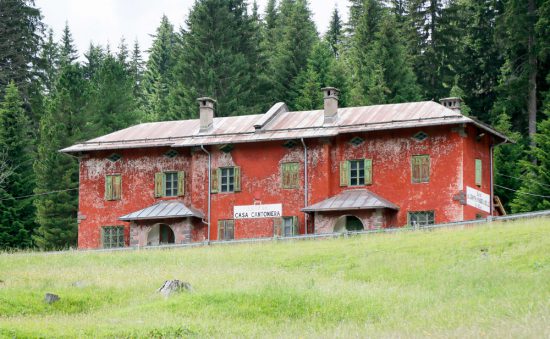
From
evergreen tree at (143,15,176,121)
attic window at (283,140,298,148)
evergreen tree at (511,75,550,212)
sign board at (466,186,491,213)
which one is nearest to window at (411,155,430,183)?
sign board at (466,186,491,213)

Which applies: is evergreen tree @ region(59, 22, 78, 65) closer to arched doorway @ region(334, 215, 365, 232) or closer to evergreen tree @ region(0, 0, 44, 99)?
evergreen tree @ region(0, 0, 44, 99)

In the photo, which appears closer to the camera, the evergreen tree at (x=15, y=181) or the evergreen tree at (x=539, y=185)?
the evergreen tree at (x=539, y=185)

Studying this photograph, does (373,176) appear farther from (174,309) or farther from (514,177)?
(174,309)

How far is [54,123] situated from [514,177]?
1000 inches

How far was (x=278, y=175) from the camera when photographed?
136 feet

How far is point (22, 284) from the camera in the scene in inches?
1062

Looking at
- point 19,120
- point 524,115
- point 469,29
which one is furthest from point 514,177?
point 19,120

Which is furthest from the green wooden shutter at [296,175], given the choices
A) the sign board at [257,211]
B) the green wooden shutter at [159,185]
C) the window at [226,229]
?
the green wooden shutter at [159,185]

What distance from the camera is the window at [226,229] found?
42125mm

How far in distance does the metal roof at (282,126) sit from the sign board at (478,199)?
8.87 feet

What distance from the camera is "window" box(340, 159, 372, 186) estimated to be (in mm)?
40312

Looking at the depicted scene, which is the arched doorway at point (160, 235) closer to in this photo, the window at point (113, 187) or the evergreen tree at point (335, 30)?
the window at point (113, 187)

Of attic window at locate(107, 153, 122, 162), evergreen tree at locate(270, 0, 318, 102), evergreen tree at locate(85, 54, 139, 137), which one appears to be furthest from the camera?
evergreen tree at locate(270, 0, 318, 102)

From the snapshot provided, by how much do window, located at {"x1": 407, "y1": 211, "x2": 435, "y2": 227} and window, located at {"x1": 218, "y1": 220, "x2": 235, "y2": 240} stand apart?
7878 millimetres
